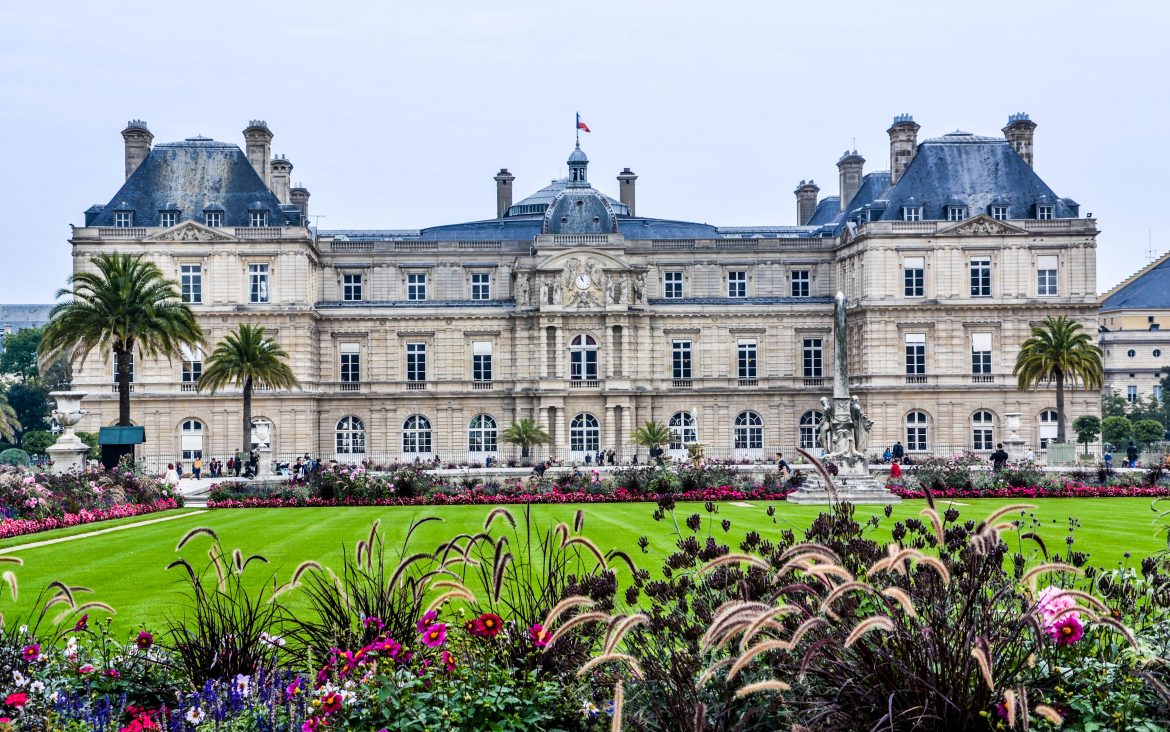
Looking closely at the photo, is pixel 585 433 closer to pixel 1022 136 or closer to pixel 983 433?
pixel 983 433

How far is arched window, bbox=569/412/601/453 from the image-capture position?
61.7 metres

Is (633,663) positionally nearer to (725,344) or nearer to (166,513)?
(166,513)

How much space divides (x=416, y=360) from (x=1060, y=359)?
32372mm

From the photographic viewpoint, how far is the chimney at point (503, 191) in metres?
78.8

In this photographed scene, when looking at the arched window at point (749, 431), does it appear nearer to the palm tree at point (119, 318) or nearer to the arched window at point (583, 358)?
the arched window at point (583, 358)

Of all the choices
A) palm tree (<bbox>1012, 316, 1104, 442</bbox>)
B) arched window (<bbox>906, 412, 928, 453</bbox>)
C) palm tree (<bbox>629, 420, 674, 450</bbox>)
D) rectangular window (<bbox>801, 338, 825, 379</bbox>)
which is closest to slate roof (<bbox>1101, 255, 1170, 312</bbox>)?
rectangular window (<bbox>801, 338, 825, 379</bbox>)

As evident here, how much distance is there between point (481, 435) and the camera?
63000mm

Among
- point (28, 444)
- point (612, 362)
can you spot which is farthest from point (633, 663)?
point (28, 444)

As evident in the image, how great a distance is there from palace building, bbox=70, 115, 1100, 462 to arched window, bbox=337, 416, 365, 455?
151mm

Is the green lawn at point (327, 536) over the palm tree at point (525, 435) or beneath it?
beneath

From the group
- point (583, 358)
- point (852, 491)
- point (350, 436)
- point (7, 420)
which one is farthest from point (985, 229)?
point (7, 420)

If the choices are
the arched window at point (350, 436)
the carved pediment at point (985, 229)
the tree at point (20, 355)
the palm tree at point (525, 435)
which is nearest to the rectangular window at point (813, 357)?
the carved pediment at point (985, 229)

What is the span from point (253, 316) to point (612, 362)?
18.6 m

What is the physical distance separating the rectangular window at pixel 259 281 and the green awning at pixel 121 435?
20.0 m
